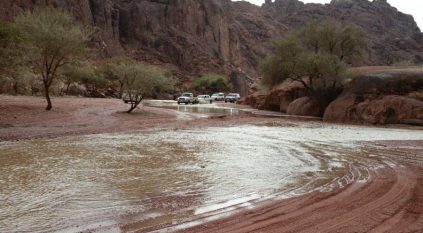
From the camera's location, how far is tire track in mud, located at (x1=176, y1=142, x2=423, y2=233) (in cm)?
566

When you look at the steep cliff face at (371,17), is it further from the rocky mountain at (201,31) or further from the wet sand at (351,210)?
the wet sand at (351,210)

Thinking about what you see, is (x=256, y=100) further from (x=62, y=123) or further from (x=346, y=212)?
(x=346, y=212)

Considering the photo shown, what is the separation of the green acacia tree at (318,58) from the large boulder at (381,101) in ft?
9.14

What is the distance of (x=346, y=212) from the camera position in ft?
21.0

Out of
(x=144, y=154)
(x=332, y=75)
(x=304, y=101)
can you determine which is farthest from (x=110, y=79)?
(x=144, y=154)

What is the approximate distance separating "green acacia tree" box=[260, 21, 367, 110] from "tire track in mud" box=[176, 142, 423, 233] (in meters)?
28.5

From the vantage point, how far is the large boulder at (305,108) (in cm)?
3948

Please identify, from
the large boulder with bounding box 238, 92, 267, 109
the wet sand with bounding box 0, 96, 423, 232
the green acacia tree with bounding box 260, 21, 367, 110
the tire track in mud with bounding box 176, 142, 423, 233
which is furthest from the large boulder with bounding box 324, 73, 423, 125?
the tire track in mud with bounding box 176, 142, 423, 233

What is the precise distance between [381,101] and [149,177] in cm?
2665

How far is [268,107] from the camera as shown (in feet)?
171

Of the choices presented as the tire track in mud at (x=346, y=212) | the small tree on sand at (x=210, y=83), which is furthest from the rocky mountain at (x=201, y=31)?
the tire track in mud at (x=346, y=212)

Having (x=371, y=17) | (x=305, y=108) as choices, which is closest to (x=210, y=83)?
(x=305, y=108)

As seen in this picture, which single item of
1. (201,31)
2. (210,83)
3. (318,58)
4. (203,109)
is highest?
(201,31)

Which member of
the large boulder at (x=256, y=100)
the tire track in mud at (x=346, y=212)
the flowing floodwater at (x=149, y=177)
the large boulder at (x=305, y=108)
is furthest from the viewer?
the large boulder at (x=256, y=100)
